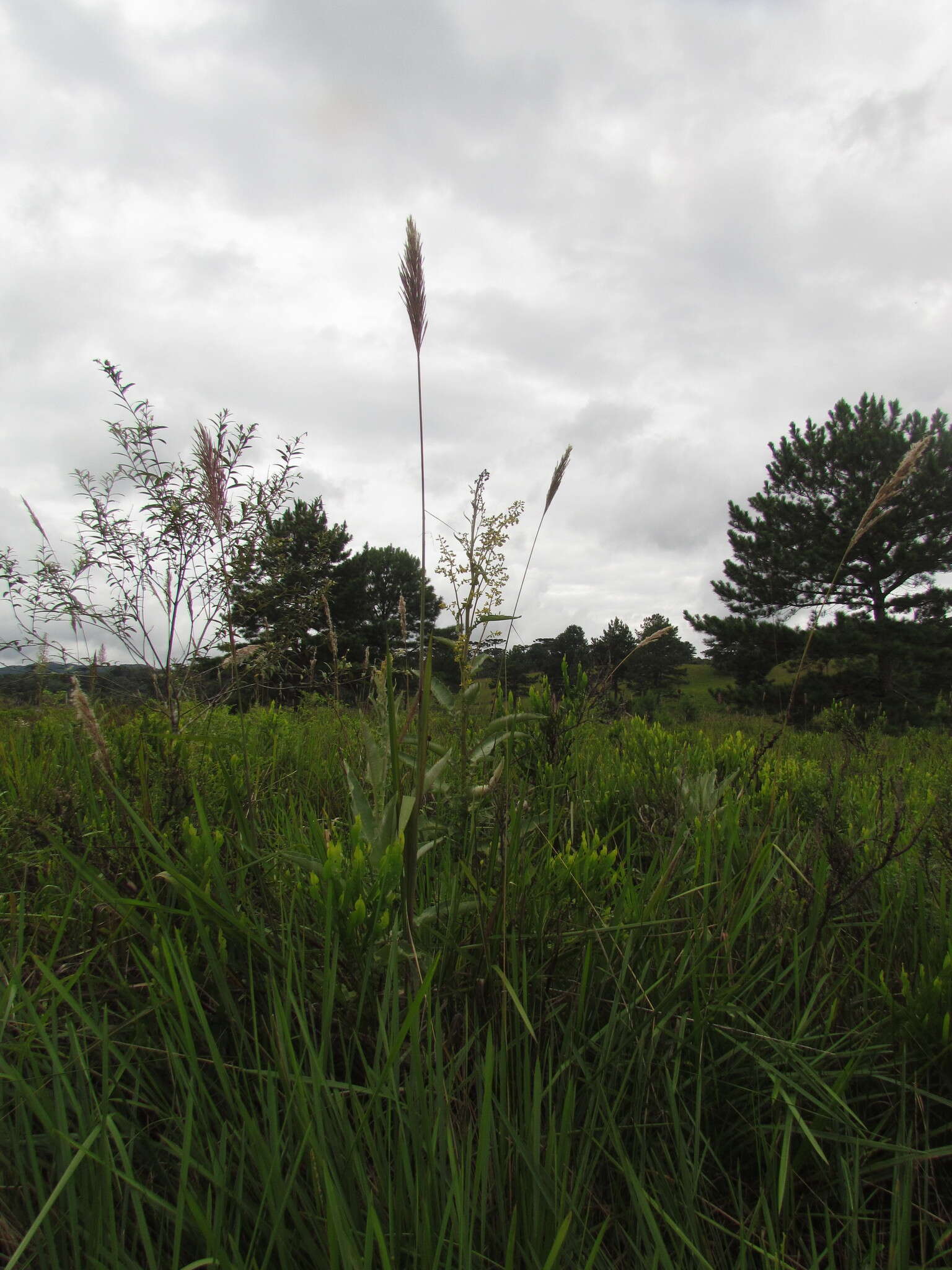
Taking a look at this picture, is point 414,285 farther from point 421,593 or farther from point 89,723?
point 89,723

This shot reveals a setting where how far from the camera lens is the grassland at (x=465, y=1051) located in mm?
796

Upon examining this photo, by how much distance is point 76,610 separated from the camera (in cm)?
339

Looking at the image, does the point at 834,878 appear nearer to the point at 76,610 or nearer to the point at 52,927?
the point at 52,927

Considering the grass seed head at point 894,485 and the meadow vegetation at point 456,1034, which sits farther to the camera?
the grass seed head at point 894,485

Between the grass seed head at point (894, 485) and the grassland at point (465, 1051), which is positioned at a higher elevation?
the grass seed head at point (894, 485)

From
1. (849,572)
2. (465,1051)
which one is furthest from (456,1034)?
(849,572)

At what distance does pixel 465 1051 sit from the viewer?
39.1 inches

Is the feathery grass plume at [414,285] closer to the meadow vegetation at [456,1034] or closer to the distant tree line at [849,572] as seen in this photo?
the meadow vegetation at [456,1034]

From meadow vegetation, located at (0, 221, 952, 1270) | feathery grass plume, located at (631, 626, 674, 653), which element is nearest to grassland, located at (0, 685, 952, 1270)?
meadow vegetation, located at (0, 221, 952, 1270)

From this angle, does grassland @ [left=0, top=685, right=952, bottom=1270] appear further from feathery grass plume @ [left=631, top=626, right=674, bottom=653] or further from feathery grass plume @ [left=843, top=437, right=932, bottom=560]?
feathery grass plume @ [left=843, top=437, right=932, bottom=560]

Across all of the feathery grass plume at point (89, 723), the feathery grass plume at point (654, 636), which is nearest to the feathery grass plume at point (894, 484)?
the feathery grass plume at point (654, 636)

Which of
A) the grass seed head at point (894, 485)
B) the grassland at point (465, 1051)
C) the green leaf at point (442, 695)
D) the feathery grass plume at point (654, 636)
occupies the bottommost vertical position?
the grassland at point (465, 1051)

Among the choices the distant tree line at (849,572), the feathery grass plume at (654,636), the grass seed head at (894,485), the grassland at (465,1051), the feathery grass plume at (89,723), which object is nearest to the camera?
the grassland at (465,1051)

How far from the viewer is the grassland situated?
0.80 m
